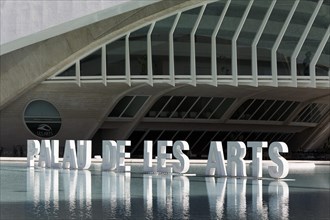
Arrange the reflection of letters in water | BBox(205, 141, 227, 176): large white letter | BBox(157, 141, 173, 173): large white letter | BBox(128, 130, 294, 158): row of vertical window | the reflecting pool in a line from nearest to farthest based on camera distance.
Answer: the reflecting pool, the reflection of letters in water, BBox(205, 141, 227, 176): large white letter, BBox(157, 141, 173, 173): large white letter, BBox(128, 130, 294, 158): row of vertical window

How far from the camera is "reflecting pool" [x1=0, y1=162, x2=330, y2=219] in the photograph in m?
9.91

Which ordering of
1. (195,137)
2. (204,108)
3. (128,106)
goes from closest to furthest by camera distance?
(128,106) < (204,108) < (195,137)

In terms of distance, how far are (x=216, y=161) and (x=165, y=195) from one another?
22.3 ft

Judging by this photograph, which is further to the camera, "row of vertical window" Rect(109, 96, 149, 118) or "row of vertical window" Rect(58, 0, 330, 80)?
"row of vertical window" Rect(109, 96, 149, 118)

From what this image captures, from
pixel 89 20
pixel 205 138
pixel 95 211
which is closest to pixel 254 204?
pixel 95 211

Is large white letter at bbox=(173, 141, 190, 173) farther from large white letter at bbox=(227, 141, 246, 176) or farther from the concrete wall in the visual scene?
the concrete wall

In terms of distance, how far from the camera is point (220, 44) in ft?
112

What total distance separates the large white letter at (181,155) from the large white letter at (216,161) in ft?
2.30

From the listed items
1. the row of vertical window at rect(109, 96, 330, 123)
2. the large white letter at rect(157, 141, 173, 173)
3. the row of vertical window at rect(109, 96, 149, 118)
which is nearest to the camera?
the large white letter at rect(157, 141, 173, 173)

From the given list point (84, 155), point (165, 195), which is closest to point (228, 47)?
point (84, 155)

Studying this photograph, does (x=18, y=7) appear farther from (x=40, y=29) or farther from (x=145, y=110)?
(x=145, y=110)

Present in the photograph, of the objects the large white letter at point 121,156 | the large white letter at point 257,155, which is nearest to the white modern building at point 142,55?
the large white letter at point 121,156

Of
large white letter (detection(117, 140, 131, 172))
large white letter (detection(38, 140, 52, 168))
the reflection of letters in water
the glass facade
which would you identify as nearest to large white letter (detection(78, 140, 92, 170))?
large white letter (detection(117, 140, 131, 172))

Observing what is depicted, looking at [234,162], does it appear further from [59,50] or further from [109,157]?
[59,50]
